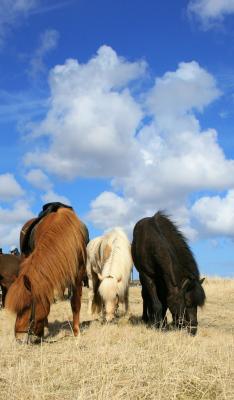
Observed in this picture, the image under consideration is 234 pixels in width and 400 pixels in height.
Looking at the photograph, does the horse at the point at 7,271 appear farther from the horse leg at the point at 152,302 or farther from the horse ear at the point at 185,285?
the horse ear at the point at 185,285

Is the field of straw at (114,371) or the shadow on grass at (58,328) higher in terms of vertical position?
the shadow on grass at (58,328)

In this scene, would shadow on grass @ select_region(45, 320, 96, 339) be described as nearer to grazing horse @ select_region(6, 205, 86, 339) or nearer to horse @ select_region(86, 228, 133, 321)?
grazing horse @ select_region(6, 205, 86, 339)

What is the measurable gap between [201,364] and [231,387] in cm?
75

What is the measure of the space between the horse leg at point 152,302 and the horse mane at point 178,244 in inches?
29.6

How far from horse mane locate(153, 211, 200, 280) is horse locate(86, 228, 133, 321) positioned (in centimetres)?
139

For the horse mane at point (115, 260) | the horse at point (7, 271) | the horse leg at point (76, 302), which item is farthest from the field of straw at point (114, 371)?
the horse at point (7, 271)

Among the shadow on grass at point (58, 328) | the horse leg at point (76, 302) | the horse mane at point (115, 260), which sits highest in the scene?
the horse mane at point (115, 260)

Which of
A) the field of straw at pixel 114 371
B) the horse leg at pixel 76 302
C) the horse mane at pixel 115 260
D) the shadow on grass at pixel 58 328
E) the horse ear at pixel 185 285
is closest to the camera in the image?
the field of straw at pixel 114 371

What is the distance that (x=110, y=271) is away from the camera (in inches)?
438

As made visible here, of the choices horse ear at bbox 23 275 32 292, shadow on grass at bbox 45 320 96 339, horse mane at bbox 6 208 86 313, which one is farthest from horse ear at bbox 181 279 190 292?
horse ear at bbox 23 275 32 292

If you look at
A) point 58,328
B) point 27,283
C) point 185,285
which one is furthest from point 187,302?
point 27,283

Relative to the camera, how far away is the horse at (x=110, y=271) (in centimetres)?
1071

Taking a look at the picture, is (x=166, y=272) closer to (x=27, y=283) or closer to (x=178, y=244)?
(x=178, y=244)

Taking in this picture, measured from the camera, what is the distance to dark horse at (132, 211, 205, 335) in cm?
950
